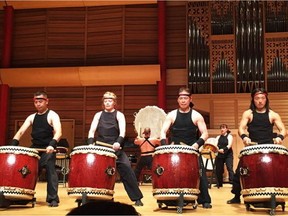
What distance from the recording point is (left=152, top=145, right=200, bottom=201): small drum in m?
4.25

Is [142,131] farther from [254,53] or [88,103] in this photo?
[254,53]

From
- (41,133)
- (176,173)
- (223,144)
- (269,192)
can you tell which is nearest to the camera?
(269,192)

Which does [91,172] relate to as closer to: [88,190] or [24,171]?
[88,190]

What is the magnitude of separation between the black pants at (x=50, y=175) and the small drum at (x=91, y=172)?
45cm

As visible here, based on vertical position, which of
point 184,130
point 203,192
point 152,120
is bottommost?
point 203,192

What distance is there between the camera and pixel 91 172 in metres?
4.31

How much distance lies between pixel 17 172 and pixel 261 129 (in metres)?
2.68

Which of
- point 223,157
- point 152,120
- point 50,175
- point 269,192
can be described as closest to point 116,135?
point 50,175

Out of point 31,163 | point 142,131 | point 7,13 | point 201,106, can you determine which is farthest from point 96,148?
point 7,13

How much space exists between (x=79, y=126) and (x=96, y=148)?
265 inches

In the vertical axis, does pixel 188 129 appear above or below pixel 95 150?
above

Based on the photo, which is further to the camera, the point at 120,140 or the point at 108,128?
the point at 108,128

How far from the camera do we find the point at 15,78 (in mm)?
10812

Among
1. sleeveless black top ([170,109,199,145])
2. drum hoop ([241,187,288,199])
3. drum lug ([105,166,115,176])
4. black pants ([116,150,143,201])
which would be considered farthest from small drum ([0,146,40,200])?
drum hoop ([241,187,288,199])
